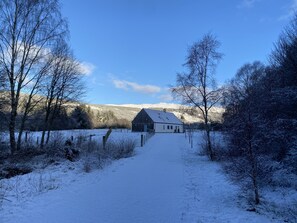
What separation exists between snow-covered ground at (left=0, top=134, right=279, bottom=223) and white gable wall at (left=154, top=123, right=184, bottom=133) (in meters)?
58.6

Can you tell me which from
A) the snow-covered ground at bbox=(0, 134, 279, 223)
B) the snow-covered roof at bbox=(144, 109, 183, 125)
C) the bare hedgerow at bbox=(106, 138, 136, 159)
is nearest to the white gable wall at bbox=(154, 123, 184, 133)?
the snow-covered roof at bbox=(144, 109, 183, 125)

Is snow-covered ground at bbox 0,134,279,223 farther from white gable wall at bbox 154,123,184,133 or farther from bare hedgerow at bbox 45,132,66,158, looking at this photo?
white gable wall at bbox 154,123,184,133

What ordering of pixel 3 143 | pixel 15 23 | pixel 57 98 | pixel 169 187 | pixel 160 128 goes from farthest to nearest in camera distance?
pixel 160 128 → pixel 57 98 → pixel 3 143 → pixel 15 23 → pixel 169 187

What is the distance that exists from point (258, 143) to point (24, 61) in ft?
48.7

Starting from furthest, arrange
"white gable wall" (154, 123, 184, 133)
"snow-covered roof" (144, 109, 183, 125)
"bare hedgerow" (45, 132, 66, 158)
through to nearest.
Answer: "snow-covered roof" (144, 109, 183, 125) < "white gable wall" (154, 123, 184, 133) < "bare hedgerow" (45, 132, 66, 158)

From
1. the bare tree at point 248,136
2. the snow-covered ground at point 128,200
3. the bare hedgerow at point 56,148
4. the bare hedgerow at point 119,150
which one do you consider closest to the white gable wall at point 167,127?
the bare hedgerow at point 119,150

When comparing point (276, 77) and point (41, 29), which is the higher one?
point (41, 29)

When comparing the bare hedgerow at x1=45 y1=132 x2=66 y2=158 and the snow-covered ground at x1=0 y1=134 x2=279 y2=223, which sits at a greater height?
the bare hedgerow at x1=45 y1=132 x2=66 y2=158

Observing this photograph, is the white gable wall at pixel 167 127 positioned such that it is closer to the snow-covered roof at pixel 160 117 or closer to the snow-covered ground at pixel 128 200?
the snow-covered roof at pixel 160 117

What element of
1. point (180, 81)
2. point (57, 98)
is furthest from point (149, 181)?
point (57, 98)

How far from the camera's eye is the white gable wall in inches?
2756

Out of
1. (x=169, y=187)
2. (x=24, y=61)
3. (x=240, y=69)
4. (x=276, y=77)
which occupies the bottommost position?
(x=169, y=187)

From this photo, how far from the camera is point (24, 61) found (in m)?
15.9

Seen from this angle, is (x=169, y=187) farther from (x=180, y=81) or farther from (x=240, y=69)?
(x=240, y=69)
